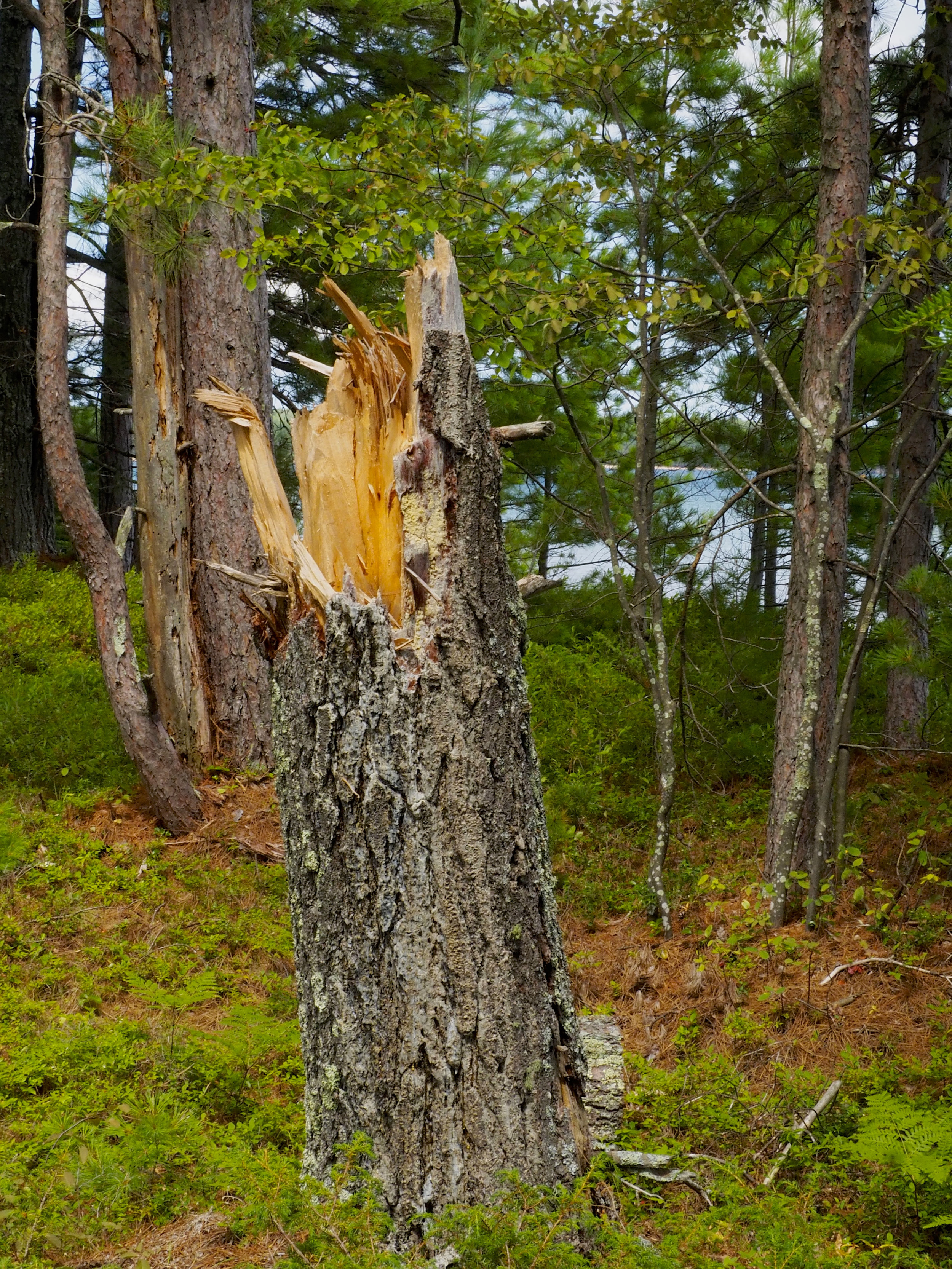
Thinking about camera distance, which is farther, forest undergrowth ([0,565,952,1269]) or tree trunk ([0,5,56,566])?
tree trunk ([0,5,56,566])

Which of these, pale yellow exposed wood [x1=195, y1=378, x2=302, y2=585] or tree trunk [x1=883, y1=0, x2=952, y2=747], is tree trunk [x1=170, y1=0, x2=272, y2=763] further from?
tree trunk [x1=883, y1=0, x2=952, y2=747]

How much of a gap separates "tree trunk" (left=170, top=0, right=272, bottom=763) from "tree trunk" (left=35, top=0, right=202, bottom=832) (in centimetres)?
70

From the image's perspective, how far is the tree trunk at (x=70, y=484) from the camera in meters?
5.99

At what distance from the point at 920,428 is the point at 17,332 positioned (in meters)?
9.52

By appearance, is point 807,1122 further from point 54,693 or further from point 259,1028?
point 54,693

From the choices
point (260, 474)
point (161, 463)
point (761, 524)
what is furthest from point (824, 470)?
point (761, 524)

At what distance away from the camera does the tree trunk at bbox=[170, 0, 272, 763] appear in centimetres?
687

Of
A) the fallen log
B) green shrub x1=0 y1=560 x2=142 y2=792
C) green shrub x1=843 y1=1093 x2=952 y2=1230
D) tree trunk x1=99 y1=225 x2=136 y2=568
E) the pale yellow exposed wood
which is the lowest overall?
the fallen log

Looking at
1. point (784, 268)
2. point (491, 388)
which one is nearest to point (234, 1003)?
point (784, 268)

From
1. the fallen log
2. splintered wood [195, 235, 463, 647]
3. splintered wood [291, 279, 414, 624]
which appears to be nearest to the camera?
splintered wood [195, 235, 463, 647]

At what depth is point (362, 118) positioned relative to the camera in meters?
10.9

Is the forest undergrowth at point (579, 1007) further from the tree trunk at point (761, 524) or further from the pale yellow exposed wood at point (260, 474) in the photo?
the tree trunk at point (761, 524)

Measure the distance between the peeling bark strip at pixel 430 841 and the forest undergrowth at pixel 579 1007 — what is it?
0.17m

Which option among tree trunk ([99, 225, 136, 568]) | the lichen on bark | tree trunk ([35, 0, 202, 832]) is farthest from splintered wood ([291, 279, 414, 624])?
tree trunk ([99, 225, 136, 568])
